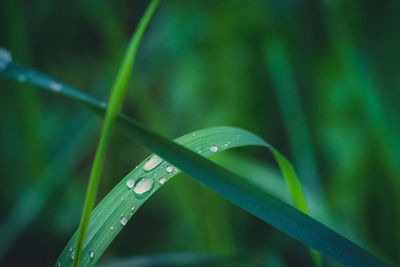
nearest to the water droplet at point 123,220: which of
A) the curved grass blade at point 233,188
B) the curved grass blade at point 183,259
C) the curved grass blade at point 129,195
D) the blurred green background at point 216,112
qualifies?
the curved grass blade at point 129,195

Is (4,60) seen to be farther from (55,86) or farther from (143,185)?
(143,185)

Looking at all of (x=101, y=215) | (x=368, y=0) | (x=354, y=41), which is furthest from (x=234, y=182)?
(x=368, y=0)

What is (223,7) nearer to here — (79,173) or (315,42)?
(315,42)

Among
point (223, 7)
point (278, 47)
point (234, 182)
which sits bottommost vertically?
point (234, 182)

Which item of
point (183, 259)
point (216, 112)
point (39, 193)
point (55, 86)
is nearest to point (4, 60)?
point (55, 86)

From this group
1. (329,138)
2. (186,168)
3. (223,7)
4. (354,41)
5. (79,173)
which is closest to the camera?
(186,168)

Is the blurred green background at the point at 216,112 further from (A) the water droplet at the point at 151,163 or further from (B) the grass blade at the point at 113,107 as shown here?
(B) the grass blade at the point at 113,107
